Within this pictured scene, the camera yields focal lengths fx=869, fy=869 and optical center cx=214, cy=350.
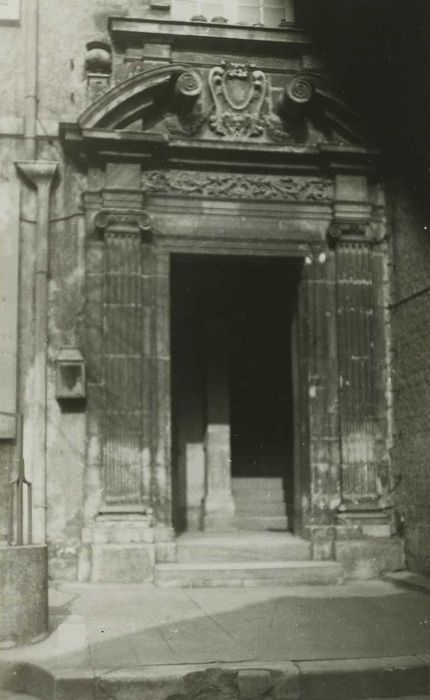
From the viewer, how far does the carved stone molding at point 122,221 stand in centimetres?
834

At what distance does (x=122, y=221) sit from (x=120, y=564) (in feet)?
10.5

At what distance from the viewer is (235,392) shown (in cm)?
1049

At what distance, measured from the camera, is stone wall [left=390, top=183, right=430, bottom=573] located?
809 centimetres

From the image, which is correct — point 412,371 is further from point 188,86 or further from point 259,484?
point 188,86

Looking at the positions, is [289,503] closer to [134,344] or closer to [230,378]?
[230,378]

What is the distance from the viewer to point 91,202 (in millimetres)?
8438

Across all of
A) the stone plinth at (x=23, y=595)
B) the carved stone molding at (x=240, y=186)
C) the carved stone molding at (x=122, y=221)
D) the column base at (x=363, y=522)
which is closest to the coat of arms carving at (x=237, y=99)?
the carved stone molding at (x=240, y=186)

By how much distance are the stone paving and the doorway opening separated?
Result: 2.39m

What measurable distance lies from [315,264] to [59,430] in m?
3.00

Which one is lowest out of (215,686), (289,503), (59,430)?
(215,686)

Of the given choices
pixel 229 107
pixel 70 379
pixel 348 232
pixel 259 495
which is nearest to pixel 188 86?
pixel 229 107

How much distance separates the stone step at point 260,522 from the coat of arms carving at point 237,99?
4.23 metres

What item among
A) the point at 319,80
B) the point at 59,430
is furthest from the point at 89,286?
the point at 319,80

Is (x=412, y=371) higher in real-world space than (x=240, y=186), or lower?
lower
